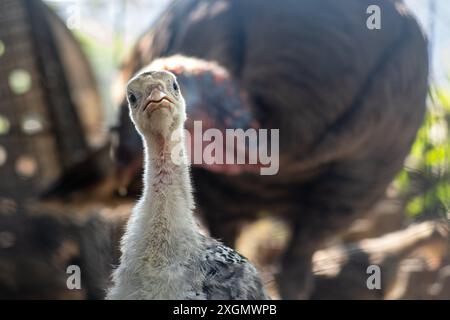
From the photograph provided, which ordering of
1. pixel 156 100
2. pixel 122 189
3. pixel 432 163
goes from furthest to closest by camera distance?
pixel 432 163 → pixel 122 189 → pixel 156 100

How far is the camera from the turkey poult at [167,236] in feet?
1.80

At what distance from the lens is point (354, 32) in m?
1.20

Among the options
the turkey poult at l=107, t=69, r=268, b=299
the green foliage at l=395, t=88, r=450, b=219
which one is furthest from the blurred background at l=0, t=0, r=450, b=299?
the turkey poult at l=107, t=69, r=268, b=299

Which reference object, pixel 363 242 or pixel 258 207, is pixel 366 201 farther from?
pixel 258 207

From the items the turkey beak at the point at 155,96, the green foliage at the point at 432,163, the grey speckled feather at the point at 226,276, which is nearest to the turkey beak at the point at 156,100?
the turkey beak at the point at 155,96

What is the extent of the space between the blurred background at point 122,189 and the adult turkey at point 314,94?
1 cm

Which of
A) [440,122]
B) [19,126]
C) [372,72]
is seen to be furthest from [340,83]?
[19,126]

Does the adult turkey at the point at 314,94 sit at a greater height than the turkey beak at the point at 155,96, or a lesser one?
greater

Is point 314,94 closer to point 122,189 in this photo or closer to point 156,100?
point 122,189

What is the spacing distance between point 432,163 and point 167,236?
0.72m

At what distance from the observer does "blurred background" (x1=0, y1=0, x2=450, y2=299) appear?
1017mm

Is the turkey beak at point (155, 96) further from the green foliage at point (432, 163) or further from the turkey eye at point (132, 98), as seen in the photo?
the green foliage at point (432, 163)

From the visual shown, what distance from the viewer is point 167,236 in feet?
1.85

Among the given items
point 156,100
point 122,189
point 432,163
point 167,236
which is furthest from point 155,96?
point 432,163
